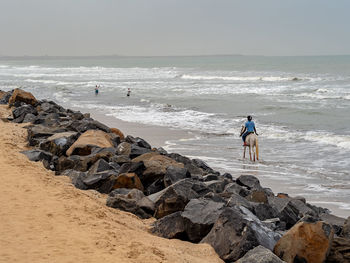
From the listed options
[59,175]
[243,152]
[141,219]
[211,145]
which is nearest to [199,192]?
[141,219]

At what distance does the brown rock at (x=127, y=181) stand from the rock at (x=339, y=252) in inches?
145

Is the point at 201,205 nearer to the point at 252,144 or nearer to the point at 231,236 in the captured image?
the point at 231,236

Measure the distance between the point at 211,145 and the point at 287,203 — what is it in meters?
9.18

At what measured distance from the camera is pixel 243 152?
1522 centimetres

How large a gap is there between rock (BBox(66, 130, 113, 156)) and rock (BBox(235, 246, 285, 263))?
643 cm

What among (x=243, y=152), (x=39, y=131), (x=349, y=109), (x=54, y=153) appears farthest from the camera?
(x=349, y=109)

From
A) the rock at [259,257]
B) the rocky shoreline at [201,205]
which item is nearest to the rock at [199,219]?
the rocky shoreline at [201,205]

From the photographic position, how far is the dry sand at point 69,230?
4.81 metres

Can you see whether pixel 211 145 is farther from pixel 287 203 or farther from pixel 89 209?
pixel 89 209

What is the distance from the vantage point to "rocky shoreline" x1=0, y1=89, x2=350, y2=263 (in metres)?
5.23

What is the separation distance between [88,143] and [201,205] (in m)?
5.22

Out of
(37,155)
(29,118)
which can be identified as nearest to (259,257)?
(37,155)

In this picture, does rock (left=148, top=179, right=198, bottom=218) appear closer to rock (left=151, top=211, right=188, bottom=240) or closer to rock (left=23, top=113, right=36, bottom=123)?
rock (left=151, top=211, right=188, bottom=240)

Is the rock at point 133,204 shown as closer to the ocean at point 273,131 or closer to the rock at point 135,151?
the rock at point 135,151
